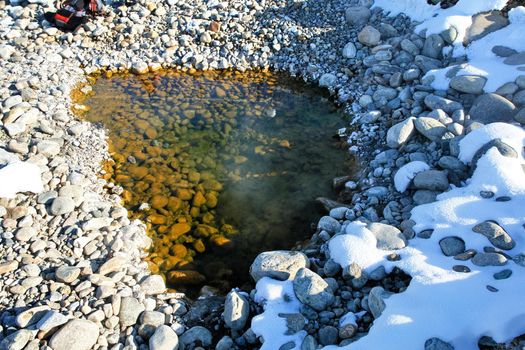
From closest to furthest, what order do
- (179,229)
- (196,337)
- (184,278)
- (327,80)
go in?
(196,337)
(184,278)
(179,229)
(327,80)

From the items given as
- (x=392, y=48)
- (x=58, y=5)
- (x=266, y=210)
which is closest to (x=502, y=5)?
(x=392, y=48)

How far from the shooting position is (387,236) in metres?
4.51

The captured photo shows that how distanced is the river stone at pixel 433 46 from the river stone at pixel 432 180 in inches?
124

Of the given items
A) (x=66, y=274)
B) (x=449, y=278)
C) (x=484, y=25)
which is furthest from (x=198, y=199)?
(x=484, y=25)

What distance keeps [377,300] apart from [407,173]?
2063mm

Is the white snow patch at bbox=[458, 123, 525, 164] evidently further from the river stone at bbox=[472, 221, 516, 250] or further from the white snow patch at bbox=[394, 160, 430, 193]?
the river stone at bbox=[472, 221, 516, 250]

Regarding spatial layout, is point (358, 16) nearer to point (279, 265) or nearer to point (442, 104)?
point (442, 104)

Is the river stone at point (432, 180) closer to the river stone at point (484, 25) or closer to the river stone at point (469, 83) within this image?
the river stone at point (469, 83)

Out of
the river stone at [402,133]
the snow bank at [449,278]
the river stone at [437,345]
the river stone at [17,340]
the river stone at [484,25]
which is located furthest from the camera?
the river stone at [484,25]

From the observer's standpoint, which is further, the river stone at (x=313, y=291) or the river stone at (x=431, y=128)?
the river stone at (x=431, y=128)

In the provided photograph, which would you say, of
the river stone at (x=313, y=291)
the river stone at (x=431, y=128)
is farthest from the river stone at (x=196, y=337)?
the river stone at (x=431, y=128)

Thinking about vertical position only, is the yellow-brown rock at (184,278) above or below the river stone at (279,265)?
below

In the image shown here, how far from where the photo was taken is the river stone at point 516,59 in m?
6.45

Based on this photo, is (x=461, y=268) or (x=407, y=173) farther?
(x=407, y=173)
